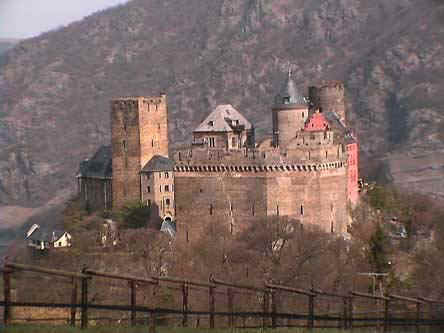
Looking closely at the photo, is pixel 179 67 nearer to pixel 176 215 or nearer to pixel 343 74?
pixel 343 74

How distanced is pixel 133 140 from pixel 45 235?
4418mm

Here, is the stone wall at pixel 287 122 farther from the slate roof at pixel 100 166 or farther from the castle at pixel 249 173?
the slate roof at pixel 100 166

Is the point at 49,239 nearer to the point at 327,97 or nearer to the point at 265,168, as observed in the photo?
the point at 265,168

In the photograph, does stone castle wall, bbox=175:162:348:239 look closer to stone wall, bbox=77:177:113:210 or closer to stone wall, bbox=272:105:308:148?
stone wall, bbox=272:105:308:148

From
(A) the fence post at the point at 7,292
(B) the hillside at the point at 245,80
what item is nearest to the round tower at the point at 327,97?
(B) the hillside at the point at 245,80

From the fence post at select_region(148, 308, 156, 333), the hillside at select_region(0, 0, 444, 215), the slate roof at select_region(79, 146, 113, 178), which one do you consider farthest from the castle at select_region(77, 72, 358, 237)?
the hillside at select_region(0, 0, 444, 215)

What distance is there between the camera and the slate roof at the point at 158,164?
5659 cm

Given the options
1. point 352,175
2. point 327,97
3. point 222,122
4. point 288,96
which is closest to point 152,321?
point 288,96

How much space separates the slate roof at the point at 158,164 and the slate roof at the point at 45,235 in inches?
143

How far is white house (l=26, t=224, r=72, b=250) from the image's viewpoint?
55469mm

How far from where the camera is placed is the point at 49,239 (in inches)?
2226

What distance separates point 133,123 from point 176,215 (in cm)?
637

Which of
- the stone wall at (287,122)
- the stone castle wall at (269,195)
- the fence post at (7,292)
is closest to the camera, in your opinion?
the fence post at (7,292)

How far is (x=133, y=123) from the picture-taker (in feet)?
190
